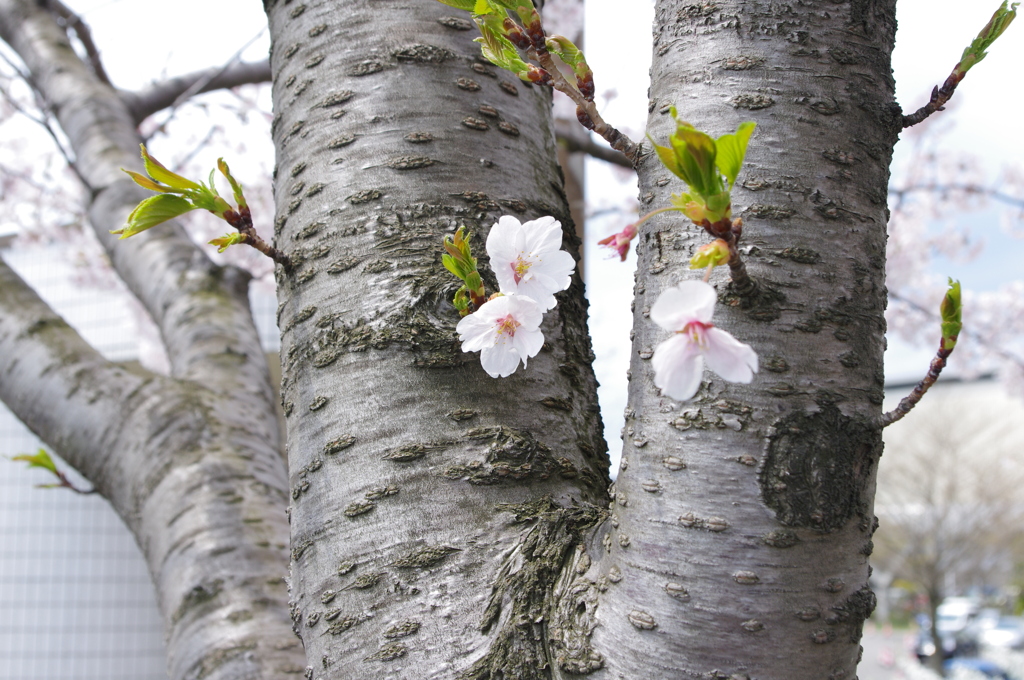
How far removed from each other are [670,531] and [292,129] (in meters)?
0.68

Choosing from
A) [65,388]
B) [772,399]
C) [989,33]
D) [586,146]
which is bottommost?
[772,399]

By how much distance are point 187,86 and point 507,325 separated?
2396mm

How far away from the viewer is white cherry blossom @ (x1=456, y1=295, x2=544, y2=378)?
593 millimetres

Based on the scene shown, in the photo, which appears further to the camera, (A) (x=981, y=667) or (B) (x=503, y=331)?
(A) (x=981, y=667)

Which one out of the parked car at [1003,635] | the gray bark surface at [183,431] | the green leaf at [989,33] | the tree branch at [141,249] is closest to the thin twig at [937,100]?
the green leaf at [989,33]

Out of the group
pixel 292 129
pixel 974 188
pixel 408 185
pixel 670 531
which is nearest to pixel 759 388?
pixel 670 531

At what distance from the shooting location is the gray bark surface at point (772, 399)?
538mm

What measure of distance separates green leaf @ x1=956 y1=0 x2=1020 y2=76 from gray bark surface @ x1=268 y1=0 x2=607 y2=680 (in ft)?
1.48

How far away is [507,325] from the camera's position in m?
0.63

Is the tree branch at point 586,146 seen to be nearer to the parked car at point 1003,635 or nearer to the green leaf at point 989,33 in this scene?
the green leaf at point 989,33

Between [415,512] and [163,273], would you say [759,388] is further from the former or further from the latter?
[163,273]

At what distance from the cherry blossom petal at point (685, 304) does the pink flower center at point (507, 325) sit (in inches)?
7.6

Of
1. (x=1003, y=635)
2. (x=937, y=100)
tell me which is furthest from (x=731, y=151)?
(x=1003, y=635)

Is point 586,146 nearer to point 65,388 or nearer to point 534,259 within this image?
point 65,388
